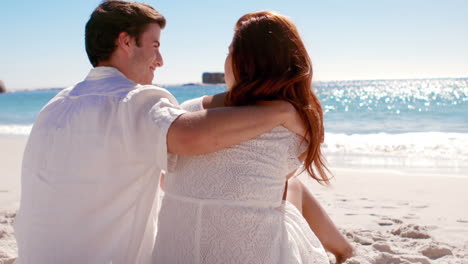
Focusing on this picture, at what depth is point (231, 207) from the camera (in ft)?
5.88

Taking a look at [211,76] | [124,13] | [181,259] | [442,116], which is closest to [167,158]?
[181,259]

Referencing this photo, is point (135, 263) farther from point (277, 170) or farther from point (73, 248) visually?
point (277, 170)

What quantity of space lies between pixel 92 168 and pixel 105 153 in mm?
72

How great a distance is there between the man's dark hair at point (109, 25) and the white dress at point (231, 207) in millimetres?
559

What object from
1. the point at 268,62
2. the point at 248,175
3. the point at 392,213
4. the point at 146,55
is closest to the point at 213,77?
the point at 392,213

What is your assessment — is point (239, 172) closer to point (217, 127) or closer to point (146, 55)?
point (217, 127)

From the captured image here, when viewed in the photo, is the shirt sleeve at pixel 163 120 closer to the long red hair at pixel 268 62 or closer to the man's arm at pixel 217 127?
the man's arm at pixel 217 127

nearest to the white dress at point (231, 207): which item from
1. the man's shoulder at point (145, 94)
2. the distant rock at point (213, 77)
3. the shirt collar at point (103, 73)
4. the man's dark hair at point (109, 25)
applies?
the man's shoulder at point (145, 94)

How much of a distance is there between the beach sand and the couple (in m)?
1.28

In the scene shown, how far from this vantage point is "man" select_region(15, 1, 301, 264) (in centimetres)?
172

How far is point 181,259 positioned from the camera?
6.06ft

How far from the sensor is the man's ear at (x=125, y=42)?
1.98 m

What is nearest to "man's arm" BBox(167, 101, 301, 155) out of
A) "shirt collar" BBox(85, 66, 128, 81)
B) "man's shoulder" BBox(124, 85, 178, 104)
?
"man's shoulder" BBox(124, 85, 178, 104)

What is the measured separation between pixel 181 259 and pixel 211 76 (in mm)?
85347
